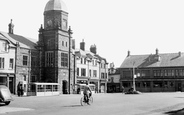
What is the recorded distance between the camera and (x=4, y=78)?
42594 mm

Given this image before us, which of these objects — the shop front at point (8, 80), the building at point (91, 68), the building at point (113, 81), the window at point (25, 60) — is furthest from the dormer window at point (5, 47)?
the building at point (113, 81)

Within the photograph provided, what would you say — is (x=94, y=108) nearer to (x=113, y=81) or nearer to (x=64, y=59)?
(x=64, y=59)

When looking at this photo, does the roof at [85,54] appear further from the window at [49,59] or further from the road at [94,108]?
the road at [94,108]

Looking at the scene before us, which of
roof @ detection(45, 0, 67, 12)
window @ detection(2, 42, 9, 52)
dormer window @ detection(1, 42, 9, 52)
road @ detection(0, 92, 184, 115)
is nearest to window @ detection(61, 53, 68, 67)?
roof @ detection(45, 0, 67, 12)

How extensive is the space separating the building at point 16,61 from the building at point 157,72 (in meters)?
32.1

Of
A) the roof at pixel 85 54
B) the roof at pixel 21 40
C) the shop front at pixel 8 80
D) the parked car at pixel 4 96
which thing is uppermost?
the roof at pixel 21 40

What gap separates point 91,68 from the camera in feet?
222

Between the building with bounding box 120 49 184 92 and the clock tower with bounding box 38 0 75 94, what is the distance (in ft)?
82.5

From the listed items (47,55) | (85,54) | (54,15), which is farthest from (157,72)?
(54,15)

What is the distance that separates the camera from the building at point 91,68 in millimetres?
62334

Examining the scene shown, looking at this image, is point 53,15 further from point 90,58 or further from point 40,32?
point 90,58

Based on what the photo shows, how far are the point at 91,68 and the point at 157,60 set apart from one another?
21.5m

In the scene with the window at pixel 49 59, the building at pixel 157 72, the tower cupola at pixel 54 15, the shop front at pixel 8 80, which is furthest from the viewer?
the building at pixel 157 72

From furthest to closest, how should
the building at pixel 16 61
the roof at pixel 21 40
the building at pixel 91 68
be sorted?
the building at pixel 91 68, the roof at pixel 21 40, the building at pixel 16 61
